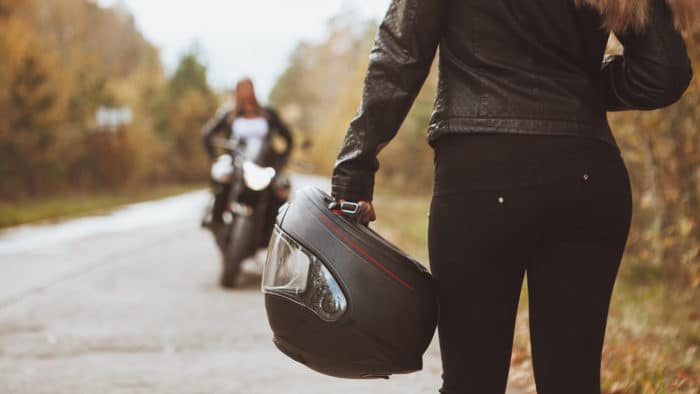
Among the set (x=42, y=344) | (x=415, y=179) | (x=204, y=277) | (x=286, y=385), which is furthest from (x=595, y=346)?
(x=415, y=179)

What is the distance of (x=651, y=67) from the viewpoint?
1942mm

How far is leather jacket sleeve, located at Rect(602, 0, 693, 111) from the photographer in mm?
1884

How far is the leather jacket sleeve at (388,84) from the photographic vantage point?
1941 millimetres

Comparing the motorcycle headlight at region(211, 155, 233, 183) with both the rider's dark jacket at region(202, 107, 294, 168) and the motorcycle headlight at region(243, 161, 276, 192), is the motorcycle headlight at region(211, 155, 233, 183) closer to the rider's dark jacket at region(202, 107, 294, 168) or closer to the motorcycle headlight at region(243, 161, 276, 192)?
the motorcycle headlight at region(243, 161, 276, 192)

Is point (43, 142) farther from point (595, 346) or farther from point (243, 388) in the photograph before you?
point (595, 346)

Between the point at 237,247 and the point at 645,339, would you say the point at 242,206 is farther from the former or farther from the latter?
the point at 645,339

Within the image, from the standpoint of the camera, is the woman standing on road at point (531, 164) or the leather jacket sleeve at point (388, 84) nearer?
the woman standing on road at point (531, 164)

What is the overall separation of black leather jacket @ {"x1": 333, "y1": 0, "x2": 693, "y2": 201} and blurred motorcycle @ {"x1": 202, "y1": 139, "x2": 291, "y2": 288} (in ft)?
17.5

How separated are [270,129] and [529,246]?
6.39 metres

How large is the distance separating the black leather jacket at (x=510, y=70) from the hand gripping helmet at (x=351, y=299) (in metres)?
0.16

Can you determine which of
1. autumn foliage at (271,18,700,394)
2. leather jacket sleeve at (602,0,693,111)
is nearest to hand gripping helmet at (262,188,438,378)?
leather jacket sleeve at (602,0,693,111)

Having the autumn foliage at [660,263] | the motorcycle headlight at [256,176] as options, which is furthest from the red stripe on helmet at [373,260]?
the motorcycle headlight at [256,176]

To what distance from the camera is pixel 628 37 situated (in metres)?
1.91

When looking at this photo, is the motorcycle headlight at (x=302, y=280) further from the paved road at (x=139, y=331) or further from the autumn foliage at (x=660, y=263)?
the autumn foliage at (x=660, y=263)
